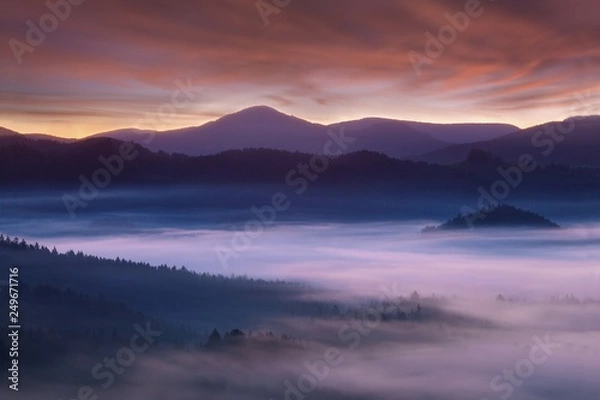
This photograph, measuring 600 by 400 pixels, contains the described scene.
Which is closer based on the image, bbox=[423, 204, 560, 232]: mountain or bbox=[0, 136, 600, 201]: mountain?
bbox=[0, 136, 600, 201]: mountain

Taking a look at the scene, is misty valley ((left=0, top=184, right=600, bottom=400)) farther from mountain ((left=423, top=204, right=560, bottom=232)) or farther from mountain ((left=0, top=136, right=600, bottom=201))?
mountain ((left=423, top=204, right=560, bottom=232))

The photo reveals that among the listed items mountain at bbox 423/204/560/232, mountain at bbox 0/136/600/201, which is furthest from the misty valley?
mountain at bbox 423/204/560/232

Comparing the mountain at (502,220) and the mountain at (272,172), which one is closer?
the mountain at (272,172)

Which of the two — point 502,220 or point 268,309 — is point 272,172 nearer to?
point 268,309

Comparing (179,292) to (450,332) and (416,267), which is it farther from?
(416,267)

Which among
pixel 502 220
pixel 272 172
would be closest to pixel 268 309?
pixel 272 172

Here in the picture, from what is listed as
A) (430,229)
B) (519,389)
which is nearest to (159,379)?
(519,389)

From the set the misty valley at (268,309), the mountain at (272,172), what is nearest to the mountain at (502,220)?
the mountain at (272,172)

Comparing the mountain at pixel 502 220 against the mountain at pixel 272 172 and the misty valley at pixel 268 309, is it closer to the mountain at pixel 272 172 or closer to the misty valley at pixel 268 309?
the mountain at pixel 272 172
